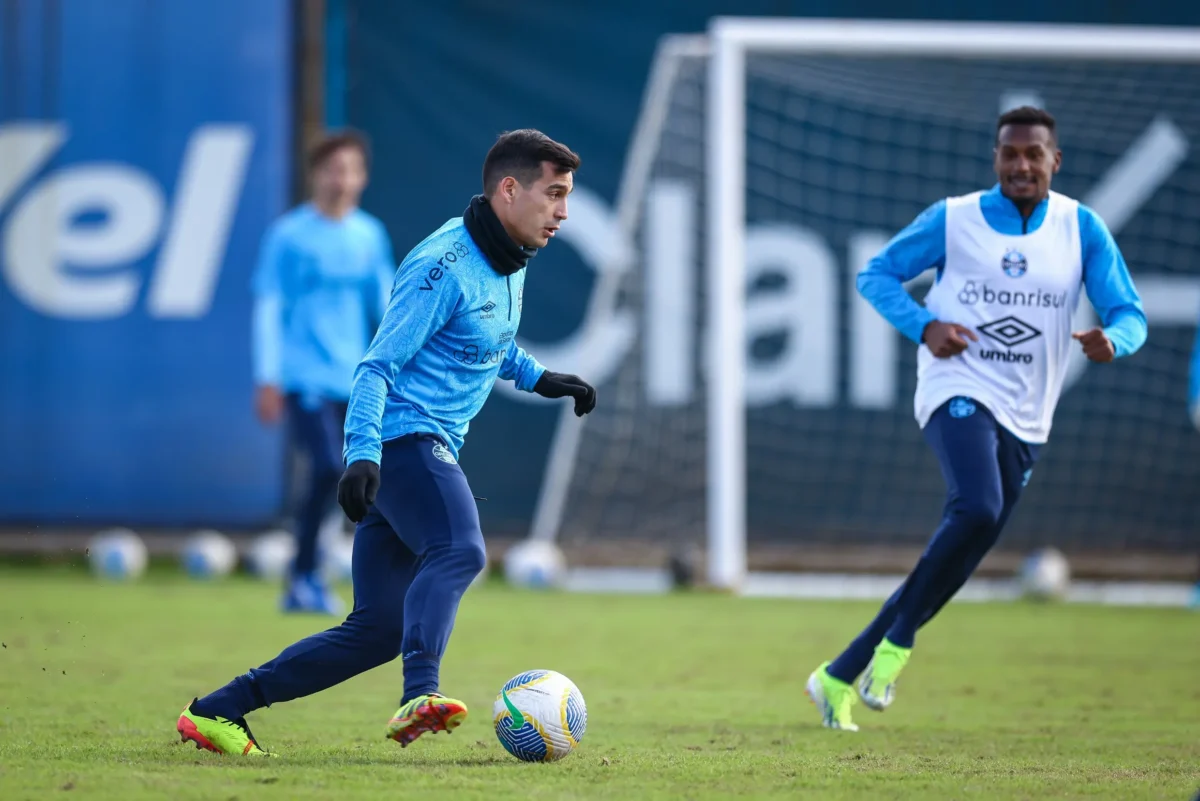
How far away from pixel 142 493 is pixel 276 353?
142 inches

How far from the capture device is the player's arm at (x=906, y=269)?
19.2 feet

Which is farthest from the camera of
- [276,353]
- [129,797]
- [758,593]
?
[758,593]

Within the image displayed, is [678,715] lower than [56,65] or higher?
lower

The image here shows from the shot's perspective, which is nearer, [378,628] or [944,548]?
[378,628]

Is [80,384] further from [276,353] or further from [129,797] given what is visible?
[129,797]

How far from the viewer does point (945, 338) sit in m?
5.68

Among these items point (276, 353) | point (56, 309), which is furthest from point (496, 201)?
point (56, 309)

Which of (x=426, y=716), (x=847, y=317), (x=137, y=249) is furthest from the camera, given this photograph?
(x=137, y=249)

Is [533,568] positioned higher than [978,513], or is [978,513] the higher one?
[978,513]

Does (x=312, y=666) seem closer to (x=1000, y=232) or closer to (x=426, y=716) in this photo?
(x=426, y=716)

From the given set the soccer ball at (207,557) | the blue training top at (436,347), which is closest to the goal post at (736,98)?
the soccer ball at (207,557)

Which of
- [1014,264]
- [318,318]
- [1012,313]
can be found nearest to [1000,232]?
[1014,264]

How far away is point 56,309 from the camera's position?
12.4 meters

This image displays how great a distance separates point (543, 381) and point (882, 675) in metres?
1.55
